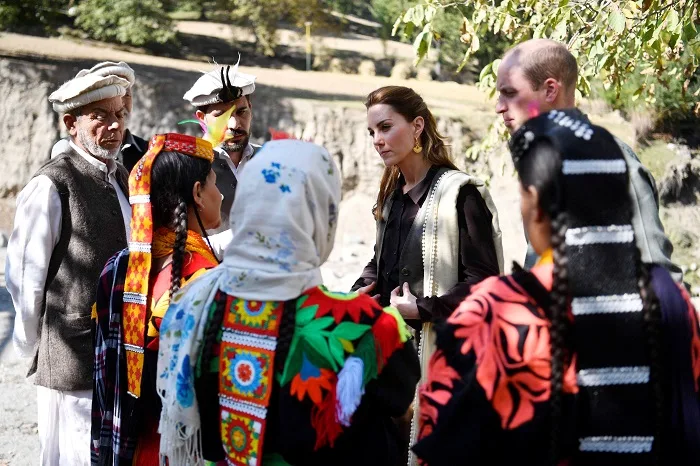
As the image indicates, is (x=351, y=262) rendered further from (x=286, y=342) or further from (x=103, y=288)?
(x=286, y=342)

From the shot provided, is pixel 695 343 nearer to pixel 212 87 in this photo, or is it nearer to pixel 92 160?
pixel 92 160

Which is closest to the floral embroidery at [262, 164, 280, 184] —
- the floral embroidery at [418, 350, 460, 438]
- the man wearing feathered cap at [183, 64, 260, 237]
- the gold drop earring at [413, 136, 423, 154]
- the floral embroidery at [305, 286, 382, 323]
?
the floral embroidery at [305, 286, 382, 323]

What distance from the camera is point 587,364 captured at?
1753 millimetres

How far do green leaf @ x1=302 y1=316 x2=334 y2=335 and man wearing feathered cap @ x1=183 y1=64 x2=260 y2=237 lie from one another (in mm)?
2346

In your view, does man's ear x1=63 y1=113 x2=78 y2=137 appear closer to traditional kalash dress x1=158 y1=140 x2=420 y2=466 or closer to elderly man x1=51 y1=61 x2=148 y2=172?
elderly man x1=51 y1=61 x2=148 y2=172

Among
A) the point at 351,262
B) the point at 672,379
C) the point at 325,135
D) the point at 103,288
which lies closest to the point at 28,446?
the point at 103,288

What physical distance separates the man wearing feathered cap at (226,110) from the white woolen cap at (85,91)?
27.9 inches

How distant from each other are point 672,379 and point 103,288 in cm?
191

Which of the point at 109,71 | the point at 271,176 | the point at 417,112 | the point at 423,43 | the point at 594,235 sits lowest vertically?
the point at 594,235

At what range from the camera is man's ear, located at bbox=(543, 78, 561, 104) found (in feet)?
9.37

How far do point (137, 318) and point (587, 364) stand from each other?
154cm

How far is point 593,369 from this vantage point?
5.75 feet

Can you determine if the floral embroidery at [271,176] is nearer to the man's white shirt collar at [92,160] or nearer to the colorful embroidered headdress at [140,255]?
the colorful embroidered headdress at [140,255]

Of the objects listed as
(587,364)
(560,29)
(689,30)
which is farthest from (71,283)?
(689,30)
